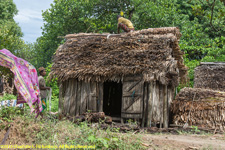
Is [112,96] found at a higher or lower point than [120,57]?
lower

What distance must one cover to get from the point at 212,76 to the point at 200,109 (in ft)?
18.0

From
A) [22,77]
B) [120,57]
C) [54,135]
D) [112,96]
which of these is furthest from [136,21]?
[54,135]

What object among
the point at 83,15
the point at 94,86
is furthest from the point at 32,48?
the point at 94,86

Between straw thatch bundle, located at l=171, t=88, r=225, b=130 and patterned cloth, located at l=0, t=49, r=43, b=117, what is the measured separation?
5.09 m

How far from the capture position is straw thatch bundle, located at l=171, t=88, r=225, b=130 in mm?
8789

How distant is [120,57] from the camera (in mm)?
9477

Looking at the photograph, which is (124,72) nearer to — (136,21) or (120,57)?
(120,57)

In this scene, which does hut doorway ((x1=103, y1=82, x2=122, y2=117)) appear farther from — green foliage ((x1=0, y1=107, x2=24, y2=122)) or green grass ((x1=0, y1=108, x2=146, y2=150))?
green foliage ((x1=0, y1=107, x2=24, y2=122))

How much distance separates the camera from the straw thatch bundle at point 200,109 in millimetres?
8789

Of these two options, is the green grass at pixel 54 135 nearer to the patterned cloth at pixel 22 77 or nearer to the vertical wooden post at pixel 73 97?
the patterned cloth at pixel 22 77

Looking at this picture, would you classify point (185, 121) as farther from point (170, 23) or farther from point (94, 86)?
point (170, 23)

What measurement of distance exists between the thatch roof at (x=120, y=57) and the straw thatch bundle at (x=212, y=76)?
12.6 ft

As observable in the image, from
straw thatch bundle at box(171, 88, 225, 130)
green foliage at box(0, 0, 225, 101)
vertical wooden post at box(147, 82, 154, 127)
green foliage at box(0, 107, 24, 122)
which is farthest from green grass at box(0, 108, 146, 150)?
green foliage at box(0, 0, 225, 101)

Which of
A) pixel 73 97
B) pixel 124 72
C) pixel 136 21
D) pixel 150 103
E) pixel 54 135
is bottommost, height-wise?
pixel 54 135
